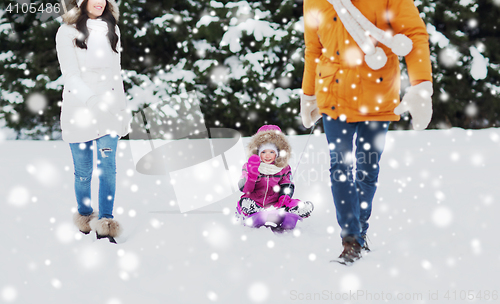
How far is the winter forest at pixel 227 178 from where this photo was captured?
2.08 m

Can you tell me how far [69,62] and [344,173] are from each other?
183 centimetres

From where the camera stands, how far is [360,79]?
2.14 metres

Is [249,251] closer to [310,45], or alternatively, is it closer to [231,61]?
[310,45]

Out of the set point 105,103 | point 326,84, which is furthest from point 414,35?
point 105,103

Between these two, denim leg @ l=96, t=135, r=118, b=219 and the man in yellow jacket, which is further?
denim leg @ l=96, t=135, r=118, b=219

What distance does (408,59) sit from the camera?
81.7 inches

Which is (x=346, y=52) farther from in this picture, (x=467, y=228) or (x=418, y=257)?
(x=467, y=228)

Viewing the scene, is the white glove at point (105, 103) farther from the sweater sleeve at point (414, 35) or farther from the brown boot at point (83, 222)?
the sweater sleeve at point (414, 35)

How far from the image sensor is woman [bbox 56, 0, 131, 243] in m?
2.45

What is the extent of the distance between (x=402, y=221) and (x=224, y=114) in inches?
176

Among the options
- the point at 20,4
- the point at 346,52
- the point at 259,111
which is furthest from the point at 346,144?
the point at 20,4

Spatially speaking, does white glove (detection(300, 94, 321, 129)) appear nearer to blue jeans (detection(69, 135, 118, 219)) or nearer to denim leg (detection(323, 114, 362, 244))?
denim leg (detection(323, 114, 362, 244))

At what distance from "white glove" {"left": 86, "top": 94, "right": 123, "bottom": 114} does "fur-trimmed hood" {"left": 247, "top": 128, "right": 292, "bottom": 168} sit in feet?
3.83

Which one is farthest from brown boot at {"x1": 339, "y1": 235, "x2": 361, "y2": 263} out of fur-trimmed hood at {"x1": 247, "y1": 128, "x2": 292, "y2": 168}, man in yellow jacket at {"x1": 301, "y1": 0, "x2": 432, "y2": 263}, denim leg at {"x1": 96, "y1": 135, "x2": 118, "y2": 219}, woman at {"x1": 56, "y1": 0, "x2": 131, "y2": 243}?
denim leg at {"x1": 96, "y1": 135, "x2": 118, "y2": 219}
